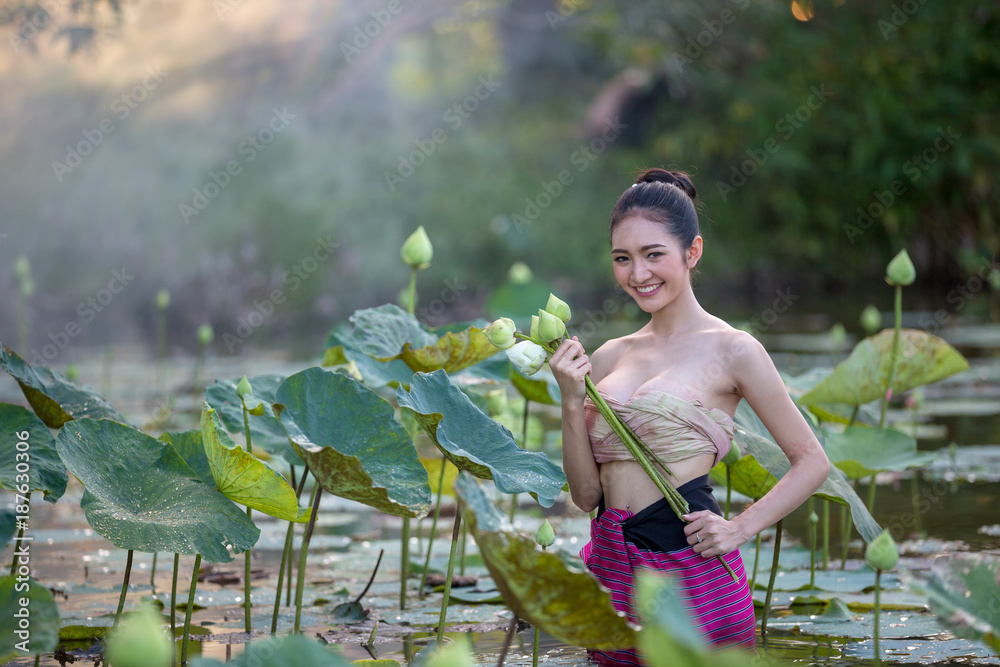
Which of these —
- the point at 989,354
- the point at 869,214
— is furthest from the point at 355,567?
the point at 869,214

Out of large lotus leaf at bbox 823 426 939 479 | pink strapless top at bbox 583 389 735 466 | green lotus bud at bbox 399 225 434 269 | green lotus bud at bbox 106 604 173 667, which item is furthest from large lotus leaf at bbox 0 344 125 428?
large lotus leaf at bbox 823 426 939 479

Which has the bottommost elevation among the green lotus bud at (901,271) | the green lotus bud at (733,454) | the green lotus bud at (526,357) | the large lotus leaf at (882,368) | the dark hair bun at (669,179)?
the green lotus bud at (733,454)

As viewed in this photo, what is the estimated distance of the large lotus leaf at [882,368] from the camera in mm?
1820

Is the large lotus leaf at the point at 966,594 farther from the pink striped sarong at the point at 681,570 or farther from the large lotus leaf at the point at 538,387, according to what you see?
the large lotus leaf at the point at 538,387

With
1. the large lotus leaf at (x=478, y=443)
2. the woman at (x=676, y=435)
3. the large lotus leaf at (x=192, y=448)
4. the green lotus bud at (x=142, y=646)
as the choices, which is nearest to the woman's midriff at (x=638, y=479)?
the woman at (x=676, y=435)

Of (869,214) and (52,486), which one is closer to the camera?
(52,486)

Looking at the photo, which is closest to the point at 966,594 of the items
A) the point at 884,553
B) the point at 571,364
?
the point at 884,553

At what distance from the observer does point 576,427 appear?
4.24 ft

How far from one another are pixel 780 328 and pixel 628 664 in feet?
17.1

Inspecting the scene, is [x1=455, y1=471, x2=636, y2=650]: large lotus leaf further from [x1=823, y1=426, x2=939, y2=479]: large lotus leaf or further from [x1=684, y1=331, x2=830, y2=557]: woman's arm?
[x1=823, y1=426, x2=939, y2=479]: large lotus leaf

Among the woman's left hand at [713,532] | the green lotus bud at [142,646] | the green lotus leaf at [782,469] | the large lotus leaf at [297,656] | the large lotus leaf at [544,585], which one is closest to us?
the green lotus bud at [142,646]

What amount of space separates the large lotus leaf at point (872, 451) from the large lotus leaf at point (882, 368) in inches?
3.1

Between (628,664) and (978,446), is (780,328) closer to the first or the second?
(978,446)

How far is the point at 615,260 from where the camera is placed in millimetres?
1380
